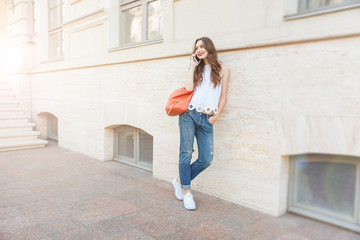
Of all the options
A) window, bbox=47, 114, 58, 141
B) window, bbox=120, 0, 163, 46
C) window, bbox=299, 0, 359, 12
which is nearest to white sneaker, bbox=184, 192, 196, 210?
window, bbox=299, 0, 359, 12

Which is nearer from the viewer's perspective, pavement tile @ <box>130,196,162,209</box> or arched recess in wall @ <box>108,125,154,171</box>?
pavement tile @ <box>130,196,162,209</box>

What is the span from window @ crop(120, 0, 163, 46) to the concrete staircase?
3798 millimetres

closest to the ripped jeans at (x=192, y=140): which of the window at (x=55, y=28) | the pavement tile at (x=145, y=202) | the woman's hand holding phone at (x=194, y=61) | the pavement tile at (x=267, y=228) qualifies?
the pavement tile at (x=145, y=202)

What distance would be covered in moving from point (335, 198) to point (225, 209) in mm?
1203

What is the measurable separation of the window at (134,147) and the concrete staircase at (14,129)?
2734 millimetres

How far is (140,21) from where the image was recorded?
5609 millimetres

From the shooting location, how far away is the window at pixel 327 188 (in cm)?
304

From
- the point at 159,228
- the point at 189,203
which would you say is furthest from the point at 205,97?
the point at 159,228

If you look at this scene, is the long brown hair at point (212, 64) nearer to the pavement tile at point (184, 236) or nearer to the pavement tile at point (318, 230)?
the pavement tile at point (184, 236)

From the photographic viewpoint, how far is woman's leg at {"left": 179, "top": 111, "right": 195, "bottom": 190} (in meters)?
3.64

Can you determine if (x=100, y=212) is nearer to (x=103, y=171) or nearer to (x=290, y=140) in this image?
(x=103, y=171)

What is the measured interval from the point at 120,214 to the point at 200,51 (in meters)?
2.12

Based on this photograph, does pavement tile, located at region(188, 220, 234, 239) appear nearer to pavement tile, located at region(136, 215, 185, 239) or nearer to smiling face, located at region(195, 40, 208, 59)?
pavement tile, located at region(136, 215, 185, 239)

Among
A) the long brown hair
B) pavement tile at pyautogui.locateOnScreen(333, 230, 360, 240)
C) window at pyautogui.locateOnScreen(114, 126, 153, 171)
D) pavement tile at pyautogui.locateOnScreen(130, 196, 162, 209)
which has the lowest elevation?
A: pavement tile at pyautogui.locateOnScreen(130, 196, 162, 209)
